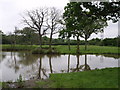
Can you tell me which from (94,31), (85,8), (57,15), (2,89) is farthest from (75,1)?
(94,31)

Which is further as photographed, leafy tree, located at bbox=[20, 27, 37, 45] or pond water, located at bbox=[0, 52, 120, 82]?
leafy tree, located at bbox=[20, 27, 37, 45]

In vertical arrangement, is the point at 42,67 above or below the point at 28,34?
below

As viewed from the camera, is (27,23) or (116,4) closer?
(116,4)

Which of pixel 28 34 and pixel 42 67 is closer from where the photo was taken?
pixel 42 67

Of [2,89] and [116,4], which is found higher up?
[116,4]

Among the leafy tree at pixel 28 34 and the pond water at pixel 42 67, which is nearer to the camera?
the pond water at pixel 42 67

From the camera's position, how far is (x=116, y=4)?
37.5 feet

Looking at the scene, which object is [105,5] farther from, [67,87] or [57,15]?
[57,15]

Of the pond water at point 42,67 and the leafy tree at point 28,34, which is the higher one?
the leafy tree at point 28,34

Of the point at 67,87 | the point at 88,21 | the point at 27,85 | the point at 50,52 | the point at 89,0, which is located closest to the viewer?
the point at 67,87

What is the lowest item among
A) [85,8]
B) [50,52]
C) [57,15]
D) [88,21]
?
[50,52]

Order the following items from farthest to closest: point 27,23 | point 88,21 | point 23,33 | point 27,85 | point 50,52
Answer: point 23,33 → point 27,23 → point 50,52 → point 88,21 → point 27,85

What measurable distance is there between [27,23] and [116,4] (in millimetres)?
33635

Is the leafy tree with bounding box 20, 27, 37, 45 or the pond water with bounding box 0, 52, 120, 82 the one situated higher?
the leafy tree with bounding box 20, 27, 37, 45
